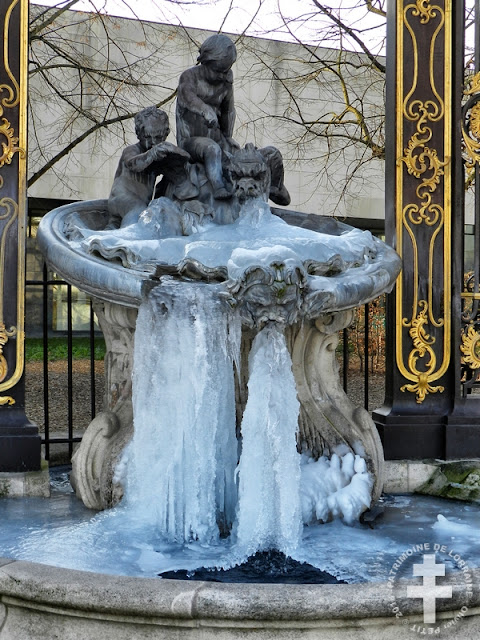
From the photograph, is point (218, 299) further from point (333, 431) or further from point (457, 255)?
point (457, 255)

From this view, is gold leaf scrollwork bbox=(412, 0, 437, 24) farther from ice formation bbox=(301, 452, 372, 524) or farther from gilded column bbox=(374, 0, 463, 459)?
ice formation bbox=(301, 452, 372, 524)

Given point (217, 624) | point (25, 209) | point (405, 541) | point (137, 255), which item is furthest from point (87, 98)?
point (217, 624)

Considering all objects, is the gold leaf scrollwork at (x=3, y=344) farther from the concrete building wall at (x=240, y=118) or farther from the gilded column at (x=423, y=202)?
the concrete building wall at (x=240, y=118)

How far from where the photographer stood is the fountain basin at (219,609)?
7.81ft

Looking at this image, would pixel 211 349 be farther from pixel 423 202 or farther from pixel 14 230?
pixel 423 202

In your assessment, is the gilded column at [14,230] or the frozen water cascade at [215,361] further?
the gilded column at [14,230]

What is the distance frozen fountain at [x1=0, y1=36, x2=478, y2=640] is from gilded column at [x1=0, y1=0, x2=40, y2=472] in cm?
45

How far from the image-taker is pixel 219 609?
2.38 metres

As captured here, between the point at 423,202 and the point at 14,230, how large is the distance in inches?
94.8

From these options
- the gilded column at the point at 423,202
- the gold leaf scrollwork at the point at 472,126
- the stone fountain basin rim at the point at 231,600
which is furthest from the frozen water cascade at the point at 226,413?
the gold leaf scrollwork at the point at 472,126

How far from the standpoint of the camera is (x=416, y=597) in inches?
95.7

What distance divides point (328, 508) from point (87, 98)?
993 centimetres

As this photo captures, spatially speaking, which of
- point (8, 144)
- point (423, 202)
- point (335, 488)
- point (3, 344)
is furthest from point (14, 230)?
point (423, 202)

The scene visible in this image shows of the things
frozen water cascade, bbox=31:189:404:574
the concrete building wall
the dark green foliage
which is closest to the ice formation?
frozen water cascade, bbox=31:189:404:574
